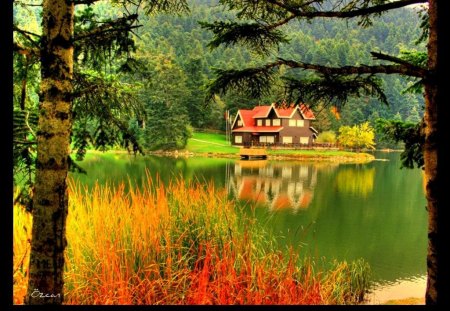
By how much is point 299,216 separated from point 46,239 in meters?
11.8

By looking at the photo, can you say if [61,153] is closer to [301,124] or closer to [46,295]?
[46,295]

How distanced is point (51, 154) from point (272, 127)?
143ft

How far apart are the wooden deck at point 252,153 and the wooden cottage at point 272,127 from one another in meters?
5.42

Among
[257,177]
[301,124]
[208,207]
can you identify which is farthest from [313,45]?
[208,207]

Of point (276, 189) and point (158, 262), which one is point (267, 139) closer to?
point (276, 189)

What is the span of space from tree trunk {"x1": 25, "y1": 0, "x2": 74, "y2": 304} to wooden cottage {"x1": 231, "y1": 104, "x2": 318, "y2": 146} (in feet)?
A: 138

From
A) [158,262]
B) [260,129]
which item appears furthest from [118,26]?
[260,129]

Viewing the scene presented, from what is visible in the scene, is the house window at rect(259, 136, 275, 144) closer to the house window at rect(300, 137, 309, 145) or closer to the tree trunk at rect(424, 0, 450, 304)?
the house window at rect(300, 137, 309, 145)

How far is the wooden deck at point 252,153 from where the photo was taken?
39.2 meters

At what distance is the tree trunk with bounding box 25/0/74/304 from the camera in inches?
93.9

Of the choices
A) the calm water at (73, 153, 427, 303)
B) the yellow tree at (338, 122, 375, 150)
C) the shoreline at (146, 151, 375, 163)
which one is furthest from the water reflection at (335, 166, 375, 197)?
the yellow tree at (338, 122, 375, 150)

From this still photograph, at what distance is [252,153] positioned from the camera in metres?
39.3

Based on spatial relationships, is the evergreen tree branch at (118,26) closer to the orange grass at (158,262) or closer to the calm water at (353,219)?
the orange grass at (158,262)

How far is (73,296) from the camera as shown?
11.1ft
